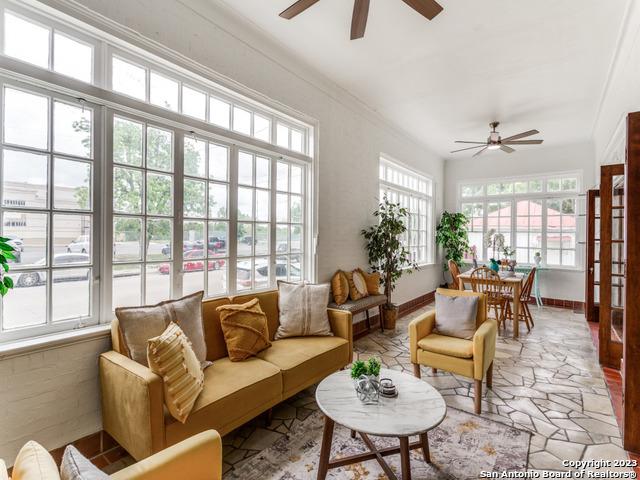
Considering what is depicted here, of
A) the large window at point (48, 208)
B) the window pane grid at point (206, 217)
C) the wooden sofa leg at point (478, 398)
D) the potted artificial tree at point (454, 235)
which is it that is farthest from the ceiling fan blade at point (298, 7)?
the potted artificial tree at point (454, 235)

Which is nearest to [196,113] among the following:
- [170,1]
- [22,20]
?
[170,1]

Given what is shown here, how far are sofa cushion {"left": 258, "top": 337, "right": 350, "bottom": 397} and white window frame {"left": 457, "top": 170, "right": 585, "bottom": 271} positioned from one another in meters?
5.58

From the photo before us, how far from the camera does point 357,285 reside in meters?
4.29

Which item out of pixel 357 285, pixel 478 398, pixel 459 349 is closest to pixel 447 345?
pixel 459 349

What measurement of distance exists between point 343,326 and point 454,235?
4827mm

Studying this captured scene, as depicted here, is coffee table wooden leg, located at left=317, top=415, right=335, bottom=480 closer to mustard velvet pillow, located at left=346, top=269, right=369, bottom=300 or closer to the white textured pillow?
the white textured pillow

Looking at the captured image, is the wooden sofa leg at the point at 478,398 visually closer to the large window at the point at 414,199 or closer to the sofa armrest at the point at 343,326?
the sofa armrest at the point at 343,326

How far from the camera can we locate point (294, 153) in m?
3.60

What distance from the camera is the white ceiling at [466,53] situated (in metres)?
2.64

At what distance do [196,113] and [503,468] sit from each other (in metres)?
3.35

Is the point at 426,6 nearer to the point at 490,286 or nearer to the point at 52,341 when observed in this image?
the point at 52,341

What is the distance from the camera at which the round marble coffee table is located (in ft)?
5.40

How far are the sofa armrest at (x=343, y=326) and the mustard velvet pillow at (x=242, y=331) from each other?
2.39 ft

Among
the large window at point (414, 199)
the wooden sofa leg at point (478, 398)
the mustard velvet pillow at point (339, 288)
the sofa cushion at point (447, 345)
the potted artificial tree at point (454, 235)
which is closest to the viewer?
Answer: the wooden sofa leg at point (478, 398)
